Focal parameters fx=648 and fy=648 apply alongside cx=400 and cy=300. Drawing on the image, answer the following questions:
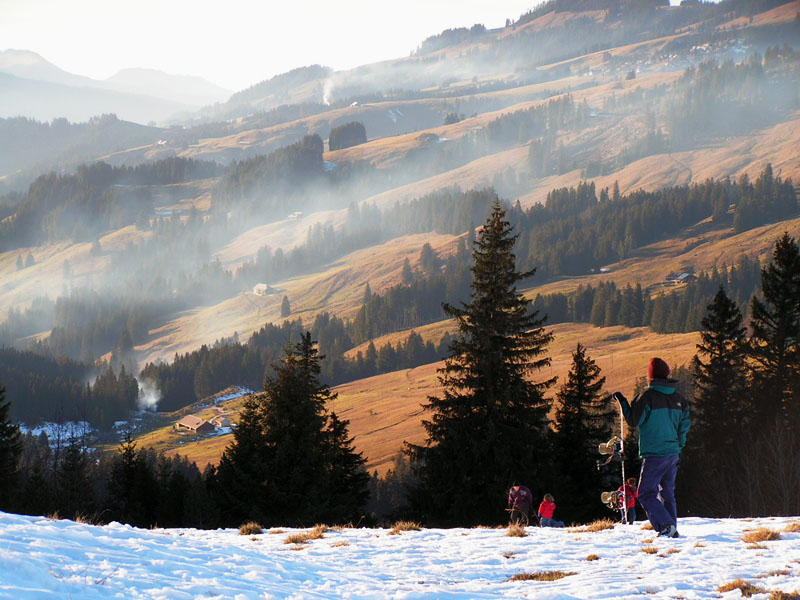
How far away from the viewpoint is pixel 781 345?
42312mm

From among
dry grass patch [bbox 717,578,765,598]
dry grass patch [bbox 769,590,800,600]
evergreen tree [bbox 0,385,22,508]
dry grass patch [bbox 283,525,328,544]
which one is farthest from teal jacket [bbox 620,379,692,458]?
evergreen tree [bbox 0,385,22,508]

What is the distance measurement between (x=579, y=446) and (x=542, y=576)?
30.2 meters

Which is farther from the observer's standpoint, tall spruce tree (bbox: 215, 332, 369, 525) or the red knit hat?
tall spruce tree (bbox: 215, 332, 369, 525)

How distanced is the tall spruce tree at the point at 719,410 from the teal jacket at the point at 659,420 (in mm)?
33717

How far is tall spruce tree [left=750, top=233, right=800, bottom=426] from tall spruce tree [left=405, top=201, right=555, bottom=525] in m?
19.0

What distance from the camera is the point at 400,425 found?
406 feet

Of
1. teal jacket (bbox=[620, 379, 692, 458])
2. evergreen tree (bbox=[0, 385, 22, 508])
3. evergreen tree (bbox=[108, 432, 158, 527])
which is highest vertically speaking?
teal jacket (bbox=[620, 379, 692, 458])

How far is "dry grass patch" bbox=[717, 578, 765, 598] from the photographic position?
8.07 m

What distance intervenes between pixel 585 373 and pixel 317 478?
17.6m

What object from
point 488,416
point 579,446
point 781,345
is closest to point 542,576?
point 488,416

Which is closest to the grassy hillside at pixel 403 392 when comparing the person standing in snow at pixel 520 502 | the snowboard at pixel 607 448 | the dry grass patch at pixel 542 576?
the person standing in snow at pixel 520 502

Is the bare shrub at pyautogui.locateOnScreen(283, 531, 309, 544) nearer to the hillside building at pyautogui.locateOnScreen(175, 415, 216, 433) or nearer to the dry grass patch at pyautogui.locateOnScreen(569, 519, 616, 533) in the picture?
the dry grass patch at pyautogui.locateOnScreen(569, 519, 616, 533)

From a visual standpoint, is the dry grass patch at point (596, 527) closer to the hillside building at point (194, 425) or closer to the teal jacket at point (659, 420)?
the teal jacket at point (659, 420)

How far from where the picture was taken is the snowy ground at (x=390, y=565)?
7.17 m
